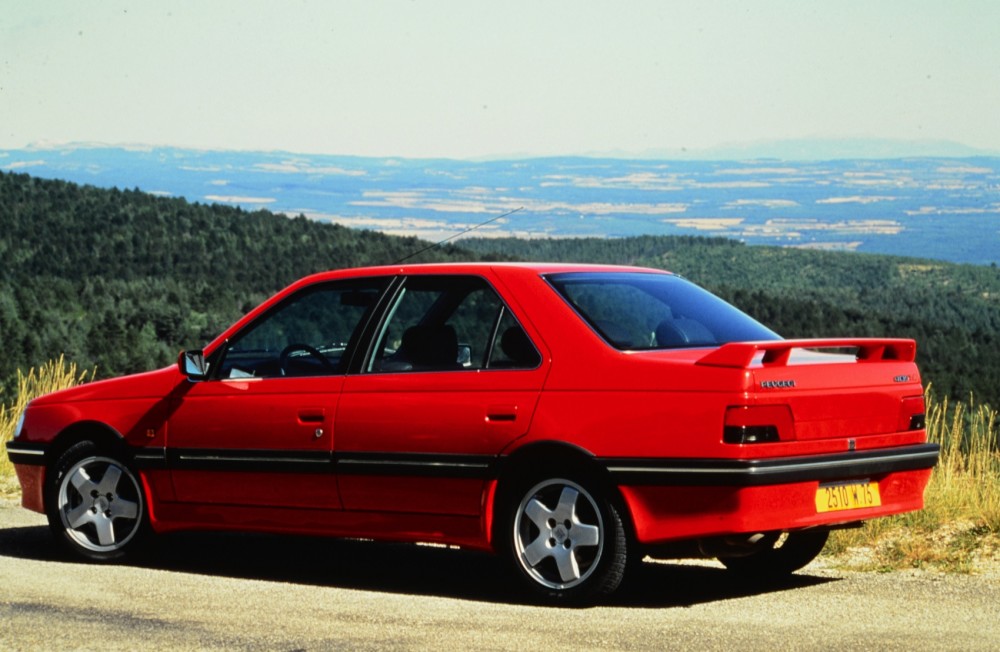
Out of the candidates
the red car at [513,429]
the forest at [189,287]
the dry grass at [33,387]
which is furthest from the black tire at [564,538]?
the forest at [189,287]

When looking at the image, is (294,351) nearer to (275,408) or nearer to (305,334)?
(305,334)

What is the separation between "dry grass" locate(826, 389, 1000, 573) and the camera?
8719 millimetres

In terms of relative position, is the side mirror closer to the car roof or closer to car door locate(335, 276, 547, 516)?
the car roof

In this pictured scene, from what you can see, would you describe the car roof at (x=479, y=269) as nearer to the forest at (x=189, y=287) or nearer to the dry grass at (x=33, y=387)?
the dry grass at (x=33, y=387)

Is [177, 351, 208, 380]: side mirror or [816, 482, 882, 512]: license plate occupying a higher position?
[177, 351, 208, 380]: side mirror

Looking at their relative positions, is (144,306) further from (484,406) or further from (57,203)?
(484,406)

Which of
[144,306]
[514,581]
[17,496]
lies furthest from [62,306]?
[514,581]

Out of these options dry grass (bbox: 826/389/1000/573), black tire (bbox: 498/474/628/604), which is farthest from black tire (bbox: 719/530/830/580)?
black tire (bbox: 498/474/628/604)

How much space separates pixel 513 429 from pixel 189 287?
84009 mm

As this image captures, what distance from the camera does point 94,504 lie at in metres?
8.87

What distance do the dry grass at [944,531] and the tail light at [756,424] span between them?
2028mm

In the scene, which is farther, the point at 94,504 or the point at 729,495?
the point at 94,504

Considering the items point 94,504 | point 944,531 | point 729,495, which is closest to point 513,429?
point 729,495

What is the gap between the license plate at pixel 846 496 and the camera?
23.2 feet
